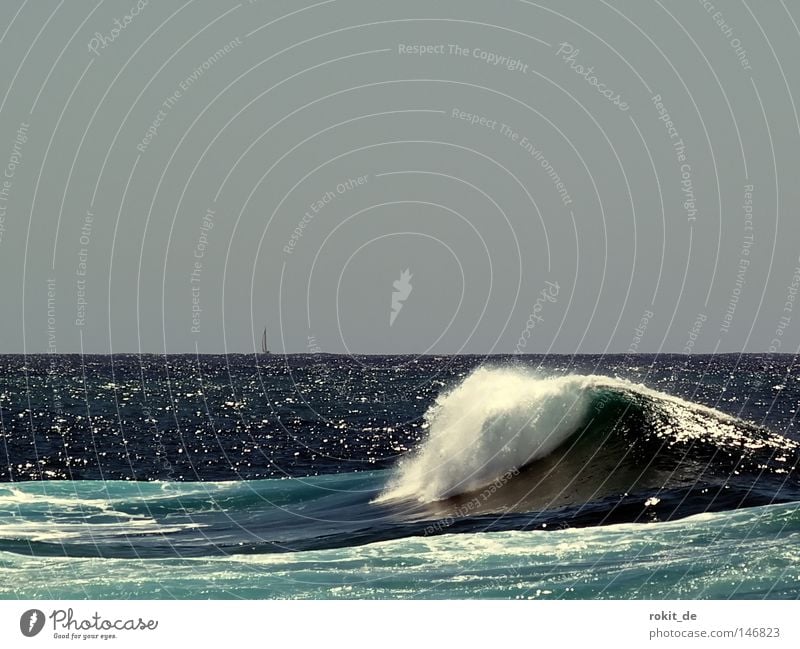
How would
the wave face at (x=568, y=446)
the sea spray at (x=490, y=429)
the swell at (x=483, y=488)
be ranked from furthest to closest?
1. the sea spray at (x=490, y=429)
2. the wave face at (x=568, y=446)
3. the swell at (x=483, y=488)

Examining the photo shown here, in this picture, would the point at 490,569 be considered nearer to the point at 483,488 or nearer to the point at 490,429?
the point at 483,488

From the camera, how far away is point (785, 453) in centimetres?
3462

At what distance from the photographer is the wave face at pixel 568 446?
29484 millimetres

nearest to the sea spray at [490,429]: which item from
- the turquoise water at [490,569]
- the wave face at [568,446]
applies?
the wave face at [568,446]

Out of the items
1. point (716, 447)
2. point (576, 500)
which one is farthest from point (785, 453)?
point (576, 500)

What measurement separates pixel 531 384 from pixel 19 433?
43205mm

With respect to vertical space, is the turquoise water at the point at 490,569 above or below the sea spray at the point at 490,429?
below

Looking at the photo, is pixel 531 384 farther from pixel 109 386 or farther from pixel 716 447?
pixel 109 386

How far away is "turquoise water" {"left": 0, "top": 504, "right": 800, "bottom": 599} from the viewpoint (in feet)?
59.2

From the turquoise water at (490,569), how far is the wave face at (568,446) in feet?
17.1

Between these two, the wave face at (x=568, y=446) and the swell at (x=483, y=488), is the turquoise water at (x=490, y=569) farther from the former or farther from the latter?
the wave face at (x=568, y=446)

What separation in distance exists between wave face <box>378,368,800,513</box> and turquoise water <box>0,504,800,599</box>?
5214 mm

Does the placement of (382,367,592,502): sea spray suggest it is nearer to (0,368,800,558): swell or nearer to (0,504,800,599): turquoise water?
(0,368,800,558): swell

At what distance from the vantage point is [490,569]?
19438 millimetres
